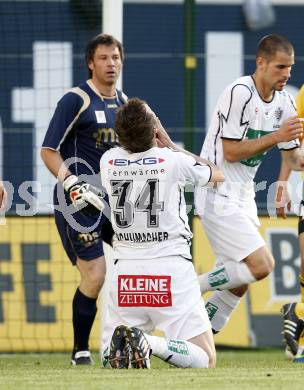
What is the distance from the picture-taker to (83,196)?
8164 millimetres

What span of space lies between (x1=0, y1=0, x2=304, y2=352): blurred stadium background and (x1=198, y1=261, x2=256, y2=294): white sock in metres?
2.38

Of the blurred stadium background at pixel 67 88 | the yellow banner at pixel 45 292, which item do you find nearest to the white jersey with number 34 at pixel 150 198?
the blurred stadium background at pixel 67 88

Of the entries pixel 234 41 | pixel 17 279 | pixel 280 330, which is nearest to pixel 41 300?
pixel 17 279

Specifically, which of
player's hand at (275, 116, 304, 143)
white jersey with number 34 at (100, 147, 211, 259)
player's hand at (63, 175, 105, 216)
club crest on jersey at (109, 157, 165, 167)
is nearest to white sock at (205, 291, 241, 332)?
→ player's hand at (63, 175, 105, 216)

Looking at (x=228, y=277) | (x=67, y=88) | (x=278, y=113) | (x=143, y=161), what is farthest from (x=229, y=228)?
(x=67, y=88)

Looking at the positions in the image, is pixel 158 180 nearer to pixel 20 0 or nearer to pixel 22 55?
pixel 20 0

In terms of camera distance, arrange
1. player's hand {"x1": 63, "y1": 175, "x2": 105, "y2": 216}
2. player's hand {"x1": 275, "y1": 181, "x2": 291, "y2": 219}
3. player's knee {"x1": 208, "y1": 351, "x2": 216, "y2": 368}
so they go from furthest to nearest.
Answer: player's hand {"x1": 275, "y1": 181, "x2": 291, "y2": 219} < player's hand {"x1": 63, "y1": 175, "x2": 105, "y2": 216} < player's knee {"x1": 208, "y1": 351, "x2": 216, "y2": 368}

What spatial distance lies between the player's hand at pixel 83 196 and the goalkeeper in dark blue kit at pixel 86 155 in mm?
394

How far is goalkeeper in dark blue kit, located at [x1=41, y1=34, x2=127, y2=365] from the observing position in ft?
29.2

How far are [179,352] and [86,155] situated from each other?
2217 mm

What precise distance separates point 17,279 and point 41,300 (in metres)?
0.28

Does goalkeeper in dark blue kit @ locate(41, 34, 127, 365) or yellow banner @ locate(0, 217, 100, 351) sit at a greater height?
goalkeeper in dark blue kit @ locate(41, 34, 127, 365)

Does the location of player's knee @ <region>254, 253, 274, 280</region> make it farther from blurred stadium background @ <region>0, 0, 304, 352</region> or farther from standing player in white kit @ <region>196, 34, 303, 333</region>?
blurred stadium background @ <region>0, 0, 304, 352</region>

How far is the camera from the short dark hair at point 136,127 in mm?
7270
